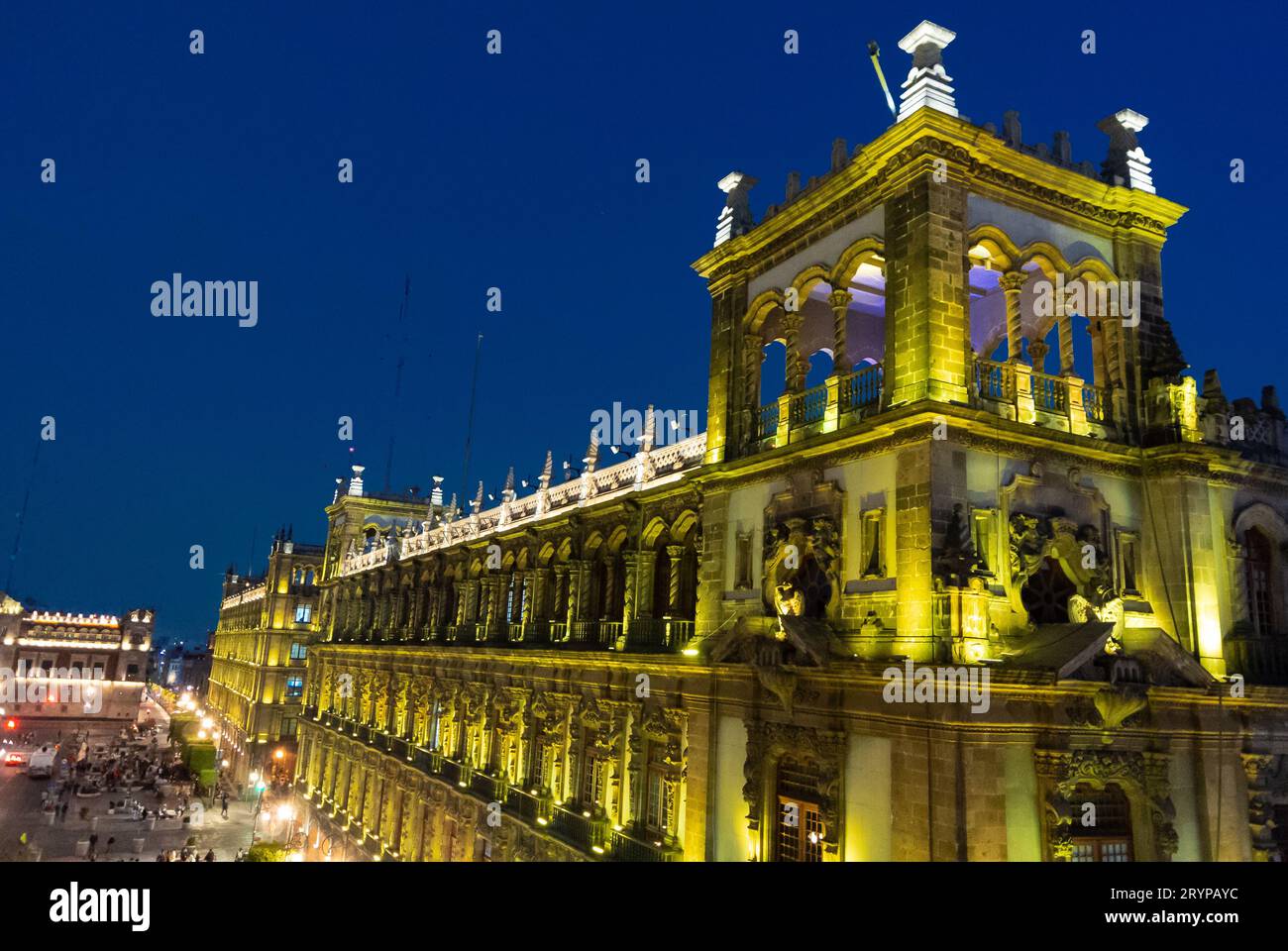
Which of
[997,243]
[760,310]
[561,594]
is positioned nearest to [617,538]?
[561,594]

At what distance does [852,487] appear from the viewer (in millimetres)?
17406

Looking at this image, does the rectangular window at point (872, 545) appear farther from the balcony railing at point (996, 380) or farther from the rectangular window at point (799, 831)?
the rectangular window at point (799, 831)

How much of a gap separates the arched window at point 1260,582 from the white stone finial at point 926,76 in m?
11.2

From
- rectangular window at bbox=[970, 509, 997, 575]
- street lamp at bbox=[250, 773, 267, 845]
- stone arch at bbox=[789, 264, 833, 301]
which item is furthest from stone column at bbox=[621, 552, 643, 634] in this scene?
street lamp at bbox=[250, 773, 267, 845]

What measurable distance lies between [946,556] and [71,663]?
12449 centimetres

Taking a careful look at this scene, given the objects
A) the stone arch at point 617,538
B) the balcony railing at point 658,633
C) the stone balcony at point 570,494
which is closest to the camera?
the balcony railing at point 658,633

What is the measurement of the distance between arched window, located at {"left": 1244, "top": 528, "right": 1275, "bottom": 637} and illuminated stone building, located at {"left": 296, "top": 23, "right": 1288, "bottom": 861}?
75 mm

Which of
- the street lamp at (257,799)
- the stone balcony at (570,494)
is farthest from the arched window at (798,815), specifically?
the street lamp at (257,799)

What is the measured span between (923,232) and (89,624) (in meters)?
126

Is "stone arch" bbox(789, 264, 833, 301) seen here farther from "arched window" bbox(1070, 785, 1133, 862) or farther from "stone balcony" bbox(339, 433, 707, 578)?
"arched window" bbox(1070, 785, 1133, 862)

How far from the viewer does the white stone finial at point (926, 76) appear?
666 inches
